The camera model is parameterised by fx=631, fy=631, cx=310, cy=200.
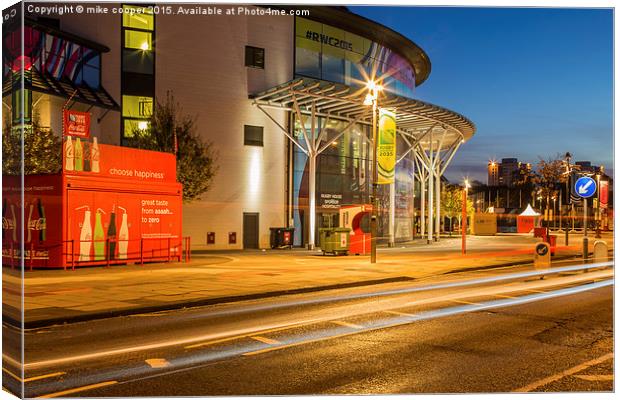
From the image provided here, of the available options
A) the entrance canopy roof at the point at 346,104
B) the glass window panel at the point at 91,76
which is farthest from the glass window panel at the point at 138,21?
the entrance canopy roof at the point at 346,104

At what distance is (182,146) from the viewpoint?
31984 mm

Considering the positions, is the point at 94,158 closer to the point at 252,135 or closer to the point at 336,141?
the point at 252,135

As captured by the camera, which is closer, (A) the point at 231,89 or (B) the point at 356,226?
(B) the point at 356,226

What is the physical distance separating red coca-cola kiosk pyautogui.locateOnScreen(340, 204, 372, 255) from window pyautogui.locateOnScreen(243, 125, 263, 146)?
809 centimetres

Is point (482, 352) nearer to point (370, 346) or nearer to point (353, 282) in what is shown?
point (370, 346)

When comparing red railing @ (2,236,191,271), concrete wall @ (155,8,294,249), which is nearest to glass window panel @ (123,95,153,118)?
concrete wall @ (155,8,294,249)

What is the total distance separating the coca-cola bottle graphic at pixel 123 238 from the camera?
23000 millimetres

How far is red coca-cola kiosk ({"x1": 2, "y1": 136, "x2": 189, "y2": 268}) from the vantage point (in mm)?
21109

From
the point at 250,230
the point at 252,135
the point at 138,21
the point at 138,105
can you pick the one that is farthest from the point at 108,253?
the point at 138,21

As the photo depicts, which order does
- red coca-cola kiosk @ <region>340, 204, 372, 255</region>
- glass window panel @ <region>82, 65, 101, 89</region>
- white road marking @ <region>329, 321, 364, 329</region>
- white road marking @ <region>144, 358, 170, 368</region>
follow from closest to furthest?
white road marking @ <region>144, 358, 170, 368</region> < white road marking @ <region>329, 321, 364, 329</region> < red coca-cola kiosk @ <region>340, 204, 372, 255</region> < glass window panel @ <region>82, 65, 101, 89</region>

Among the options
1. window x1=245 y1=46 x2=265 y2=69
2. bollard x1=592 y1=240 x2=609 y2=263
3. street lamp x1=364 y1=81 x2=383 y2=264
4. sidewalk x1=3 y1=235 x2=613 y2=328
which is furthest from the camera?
window x1=245 y1=46 x2=265 y2=69

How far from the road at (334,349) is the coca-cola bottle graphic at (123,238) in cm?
1036

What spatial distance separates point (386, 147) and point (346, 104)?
12476 mm

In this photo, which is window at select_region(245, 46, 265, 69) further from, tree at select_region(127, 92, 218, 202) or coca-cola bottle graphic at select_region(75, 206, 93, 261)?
coca-cola bottle graphic at select_region(75, 206, 93, 261)
